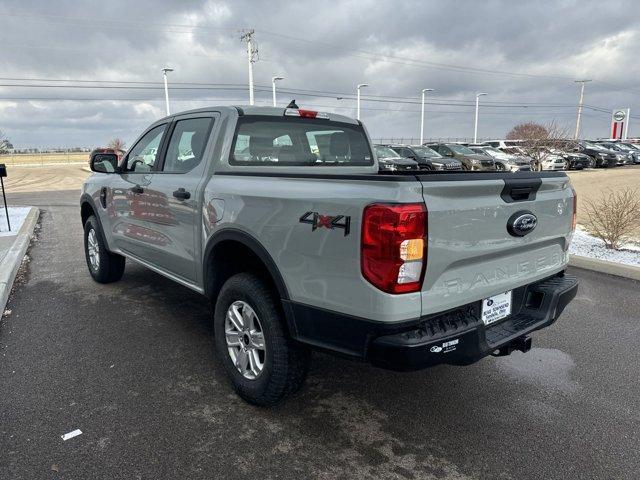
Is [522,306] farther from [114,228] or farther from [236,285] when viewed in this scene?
[114,228]

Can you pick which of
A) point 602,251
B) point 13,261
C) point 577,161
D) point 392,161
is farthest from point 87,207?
point 577,161

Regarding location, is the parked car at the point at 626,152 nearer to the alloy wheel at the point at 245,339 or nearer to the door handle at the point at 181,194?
the door handle at the point at 181,194

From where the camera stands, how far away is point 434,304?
2359mm

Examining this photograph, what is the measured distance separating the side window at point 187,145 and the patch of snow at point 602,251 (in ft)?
15.6

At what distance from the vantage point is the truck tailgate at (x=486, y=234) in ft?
7.61

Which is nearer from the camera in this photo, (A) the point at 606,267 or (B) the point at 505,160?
(A) the point at 606,267

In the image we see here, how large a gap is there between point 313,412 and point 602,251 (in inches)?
223

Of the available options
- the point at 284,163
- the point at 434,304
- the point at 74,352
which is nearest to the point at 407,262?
the point at 434,304

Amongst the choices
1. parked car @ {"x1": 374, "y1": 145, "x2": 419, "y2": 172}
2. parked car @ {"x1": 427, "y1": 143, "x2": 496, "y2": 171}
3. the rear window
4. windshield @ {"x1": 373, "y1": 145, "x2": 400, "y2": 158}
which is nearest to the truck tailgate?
the rear window

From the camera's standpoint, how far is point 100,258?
573 centimetres

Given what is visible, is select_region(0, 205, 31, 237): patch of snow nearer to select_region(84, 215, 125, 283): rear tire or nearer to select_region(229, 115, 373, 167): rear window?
select_region(84, 215, 125, 283): rear tire

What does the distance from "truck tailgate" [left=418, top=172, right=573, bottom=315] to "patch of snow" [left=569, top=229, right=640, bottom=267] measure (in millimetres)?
3590

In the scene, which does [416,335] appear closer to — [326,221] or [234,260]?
[326,221]

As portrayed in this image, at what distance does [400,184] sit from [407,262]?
36cm
